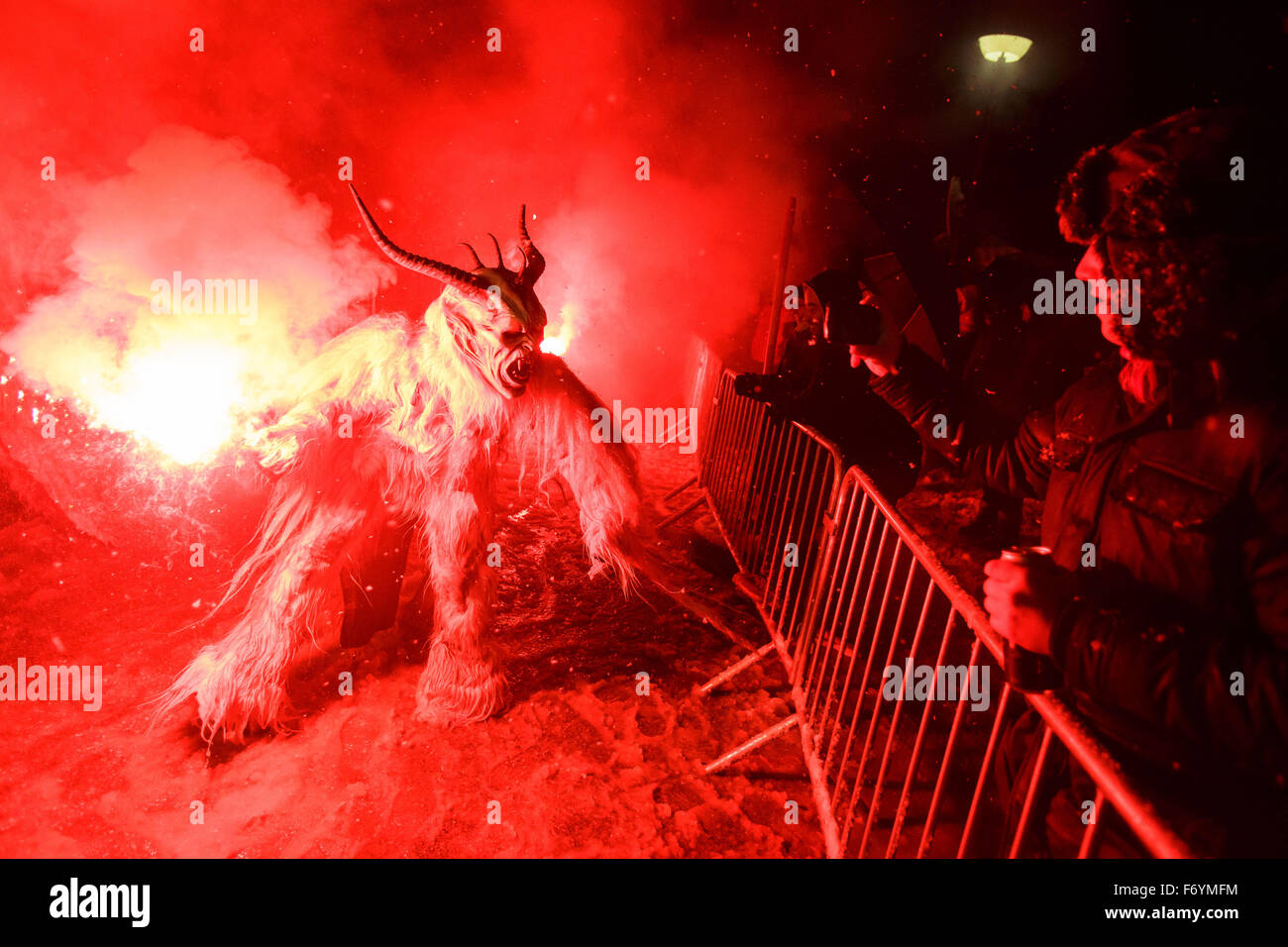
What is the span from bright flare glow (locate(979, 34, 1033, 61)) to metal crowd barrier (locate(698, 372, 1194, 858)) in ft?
17.8

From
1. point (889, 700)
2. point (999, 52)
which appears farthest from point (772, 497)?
point (999, 52)

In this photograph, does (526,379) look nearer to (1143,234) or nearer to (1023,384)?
(1143,234)

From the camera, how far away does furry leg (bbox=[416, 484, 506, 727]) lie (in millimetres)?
3549

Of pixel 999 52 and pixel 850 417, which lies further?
pixel 999 52

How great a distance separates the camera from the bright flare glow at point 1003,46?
286 inches

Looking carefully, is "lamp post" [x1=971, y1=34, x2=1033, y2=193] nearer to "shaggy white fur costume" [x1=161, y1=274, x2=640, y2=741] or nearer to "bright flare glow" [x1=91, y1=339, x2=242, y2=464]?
"shaggy white fur costume" [x1=161, y1=274, x2=640, y2=741]

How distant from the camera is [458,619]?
3.62 metres

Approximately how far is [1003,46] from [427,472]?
29.2 ft
